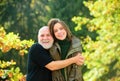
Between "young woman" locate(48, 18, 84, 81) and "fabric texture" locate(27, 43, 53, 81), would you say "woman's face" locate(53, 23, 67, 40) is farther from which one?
"fabric texture" locate(27, 43, 53, 81)

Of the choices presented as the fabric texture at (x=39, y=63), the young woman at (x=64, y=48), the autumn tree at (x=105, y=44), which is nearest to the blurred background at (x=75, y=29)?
the autumn tree at (x=105, y=44)

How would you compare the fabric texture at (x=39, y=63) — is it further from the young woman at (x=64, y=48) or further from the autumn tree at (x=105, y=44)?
the autumn tree at (x=105, y=44)

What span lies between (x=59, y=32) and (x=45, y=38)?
156 millimetres

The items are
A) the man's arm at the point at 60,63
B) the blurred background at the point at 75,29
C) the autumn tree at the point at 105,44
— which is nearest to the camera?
the man's arm at the point at 60,63

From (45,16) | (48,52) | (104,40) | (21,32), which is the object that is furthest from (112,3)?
(45,16)

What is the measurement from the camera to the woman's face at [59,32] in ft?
14.7

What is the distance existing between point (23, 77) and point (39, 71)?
1.13 m

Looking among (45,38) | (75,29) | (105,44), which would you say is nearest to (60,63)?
(45,38)

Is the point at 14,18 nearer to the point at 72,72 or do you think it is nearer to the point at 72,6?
the point at 72,6

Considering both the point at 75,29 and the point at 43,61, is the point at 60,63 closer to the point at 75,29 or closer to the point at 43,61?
the point at 43,61

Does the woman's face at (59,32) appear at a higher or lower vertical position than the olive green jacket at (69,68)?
higher

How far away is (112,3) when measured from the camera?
10789mm

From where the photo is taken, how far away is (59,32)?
447 cm

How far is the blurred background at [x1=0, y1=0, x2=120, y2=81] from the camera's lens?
5.71 m
